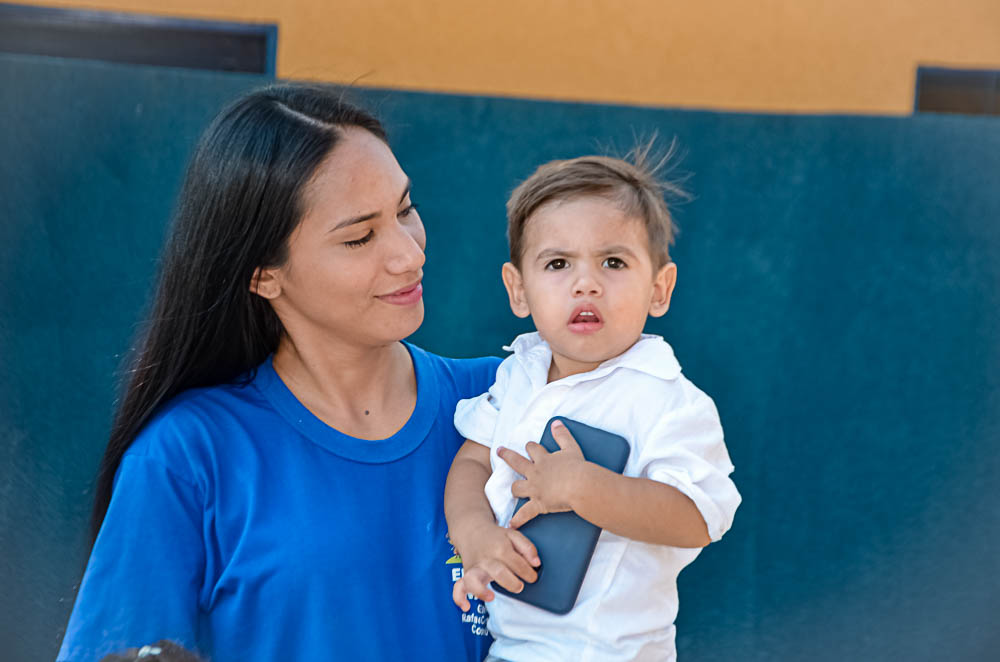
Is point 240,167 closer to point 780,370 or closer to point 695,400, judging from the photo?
point 695,400

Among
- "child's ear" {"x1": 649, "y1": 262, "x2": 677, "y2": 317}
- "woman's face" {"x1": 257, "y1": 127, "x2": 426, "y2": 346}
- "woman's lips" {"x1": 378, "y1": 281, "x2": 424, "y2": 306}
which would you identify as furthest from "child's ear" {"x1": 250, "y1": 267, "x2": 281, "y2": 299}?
"child's ear" {"x1": 649, "y1": 262, "x2": 677, "y2": 317}

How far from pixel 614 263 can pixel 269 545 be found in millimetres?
818

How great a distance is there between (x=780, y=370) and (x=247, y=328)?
273 cm

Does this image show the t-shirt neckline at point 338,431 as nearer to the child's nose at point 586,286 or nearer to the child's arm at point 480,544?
the child's arm at point 480,544

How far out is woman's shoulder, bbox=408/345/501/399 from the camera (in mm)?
2145

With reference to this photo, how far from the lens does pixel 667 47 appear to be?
420 cm

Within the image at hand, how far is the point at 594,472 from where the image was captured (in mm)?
1662

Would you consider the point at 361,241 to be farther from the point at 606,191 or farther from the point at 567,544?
the point at 567,544

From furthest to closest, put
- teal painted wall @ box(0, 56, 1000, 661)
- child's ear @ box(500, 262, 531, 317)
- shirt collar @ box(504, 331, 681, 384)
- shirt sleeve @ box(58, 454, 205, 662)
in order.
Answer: teal painted wall @ box(0, 56, 1000, 661)
child's ear @ box(500, 262, 531, 317)
shirt collar @ box(504, 331, 681, 384)
shirt sleeve @ box(58, 454, 205, 662)

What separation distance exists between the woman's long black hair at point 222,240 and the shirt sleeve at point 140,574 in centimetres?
18

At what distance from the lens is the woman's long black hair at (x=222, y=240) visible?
1.84m

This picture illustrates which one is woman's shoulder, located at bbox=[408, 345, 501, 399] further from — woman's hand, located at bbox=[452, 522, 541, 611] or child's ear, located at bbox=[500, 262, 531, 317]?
woman's hand, located at bbox=[452, 522, 541, 611]

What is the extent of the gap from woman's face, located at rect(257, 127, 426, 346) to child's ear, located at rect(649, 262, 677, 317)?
475 millimetres

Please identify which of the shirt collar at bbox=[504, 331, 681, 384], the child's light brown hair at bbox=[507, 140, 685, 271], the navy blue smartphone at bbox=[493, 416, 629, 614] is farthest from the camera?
the child's light brown hair at bbox=[507, 140, 685, 271]
